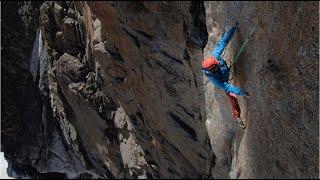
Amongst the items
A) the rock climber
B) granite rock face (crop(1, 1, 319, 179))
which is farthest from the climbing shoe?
the rock climber

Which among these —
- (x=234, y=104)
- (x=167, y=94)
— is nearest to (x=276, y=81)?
(x=234, y=104)

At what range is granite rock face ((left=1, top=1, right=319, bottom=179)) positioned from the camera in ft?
35.3

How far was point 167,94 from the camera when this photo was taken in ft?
57.1

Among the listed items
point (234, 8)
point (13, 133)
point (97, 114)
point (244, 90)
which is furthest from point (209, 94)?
point (13, 133)

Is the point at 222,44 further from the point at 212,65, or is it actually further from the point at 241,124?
the point at 241,124

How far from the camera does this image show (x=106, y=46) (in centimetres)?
1700

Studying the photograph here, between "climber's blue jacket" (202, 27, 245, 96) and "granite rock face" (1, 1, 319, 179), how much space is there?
1.20 ft

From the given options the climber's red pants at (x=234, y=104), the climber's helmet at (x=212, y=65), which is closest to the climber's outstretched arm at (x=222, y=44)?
the climber's helmet at (x=212, y=65)

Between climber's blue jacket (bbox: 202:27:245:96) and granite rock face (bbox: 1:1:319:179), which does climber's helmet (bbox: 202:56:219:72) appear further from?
granite rock face (bbox: 1:1:319:179)

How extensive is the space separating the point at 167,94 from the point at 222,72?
609cm

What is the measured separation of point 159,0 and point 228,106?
3.35 metres

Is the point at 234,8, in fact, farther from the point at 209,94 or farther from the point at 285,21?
the point at 209,94

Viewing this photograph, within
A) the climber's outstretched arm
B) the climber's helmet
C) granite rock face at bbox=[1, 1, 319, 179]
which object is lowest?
granite rock face at bbox=[1, 1, 319, 179]

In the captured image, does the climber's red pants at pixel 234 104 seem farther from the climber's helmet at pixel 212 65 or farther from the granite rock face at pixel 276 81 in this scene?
the climber's helmet at pixel 212 65
